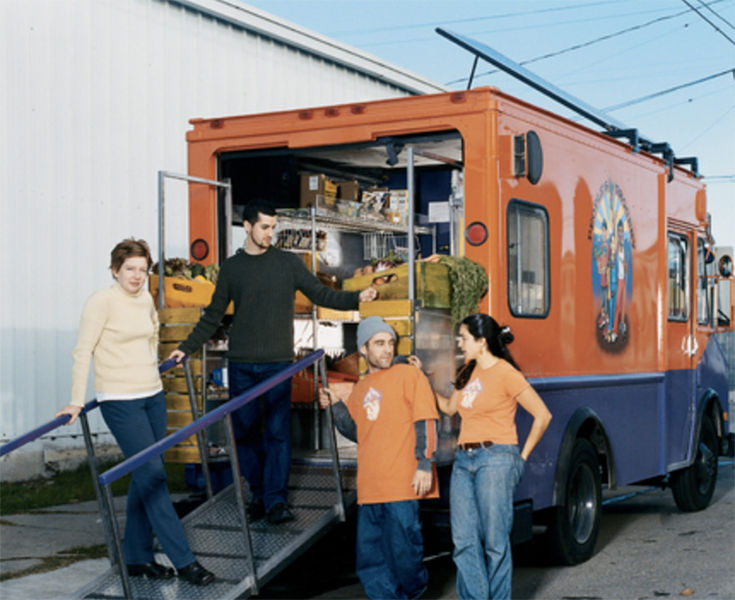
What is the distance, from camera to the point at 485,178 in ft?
23.5

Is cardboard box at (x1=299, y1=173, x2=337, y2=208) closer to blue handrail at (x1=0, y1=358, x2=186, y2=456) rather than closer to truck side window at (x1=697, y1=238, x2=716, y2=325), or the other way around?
blue handrail at (x1=0, y1=358, x2=186, y2=456)

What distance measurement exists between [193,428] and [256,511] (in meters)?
1.41

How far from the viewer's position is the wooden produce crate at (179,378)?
302 inches

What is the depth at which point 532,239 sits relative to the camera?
765cm

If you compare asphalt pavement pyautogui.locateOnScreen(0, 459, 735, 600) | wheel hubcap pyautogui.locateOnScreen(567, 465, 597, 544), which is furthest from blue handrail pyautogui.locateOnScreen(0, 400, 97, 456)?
wheel hubcap pyautogui.locateOnScreen(567, 465, 597, 544)

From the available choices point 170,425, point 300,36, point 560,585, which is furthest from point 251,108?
point 560,585

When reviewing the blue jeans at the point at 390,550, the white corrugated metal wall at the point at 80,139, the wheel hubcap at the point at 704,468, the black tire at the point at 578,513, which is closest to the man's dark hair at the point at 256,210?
the blue jeans at the point at 390,550

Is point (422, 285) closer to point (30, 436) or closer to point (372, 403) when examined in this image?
point (372, 403)

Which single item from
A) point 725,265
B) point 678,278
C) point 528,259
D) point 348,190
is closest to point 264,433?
point 528,259

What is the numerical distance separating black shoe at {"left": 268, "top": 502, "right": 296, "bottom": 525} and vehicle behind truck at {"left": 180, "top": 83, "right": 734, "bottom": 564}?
1020 mm

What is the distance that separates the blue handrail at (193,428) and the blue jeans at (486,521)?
1.16 meters

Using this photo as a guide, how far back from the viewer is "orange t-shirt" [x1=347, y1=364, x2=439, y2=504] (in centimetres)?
619

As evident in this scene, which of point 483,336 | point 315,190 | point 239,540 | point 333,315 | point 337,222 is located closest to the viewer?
point 483,336

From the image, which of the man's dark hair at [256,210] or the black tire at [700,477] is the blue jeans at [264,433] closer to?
the man's dark hair at [256,210]
